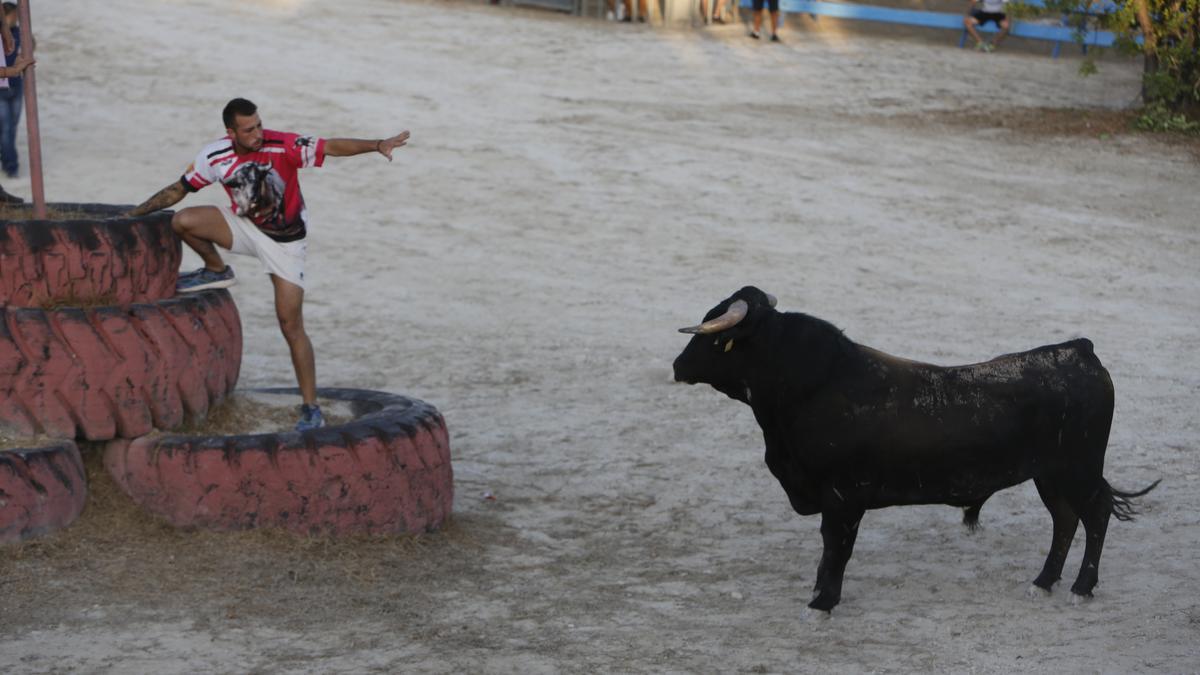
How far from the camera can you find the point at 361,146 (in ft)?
23.9

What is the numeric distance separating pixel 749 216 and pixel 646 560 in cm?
761

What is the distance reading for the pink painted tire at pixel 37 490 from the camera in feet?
21.3

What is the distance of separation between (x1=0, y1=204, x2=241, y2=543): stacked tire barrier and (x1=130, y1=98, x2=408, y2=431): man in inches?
9.5

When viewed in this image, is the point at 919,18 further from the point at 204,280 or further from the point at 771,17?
the point at 204,280

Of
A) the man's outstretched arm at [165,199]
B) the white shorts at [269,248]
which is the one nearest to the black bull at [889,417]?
the white shorts at [269,248]

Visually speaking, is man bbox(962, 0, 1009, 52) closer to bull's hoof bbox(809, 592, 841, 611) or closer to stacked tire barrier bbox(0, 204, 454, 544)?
stacked tire barrier bbox(0, 204, 454, 544)

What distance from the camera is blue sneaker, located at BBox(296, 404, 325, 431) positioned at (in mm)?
7480

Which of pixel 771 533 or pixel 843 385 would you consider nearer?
pixel 843 385

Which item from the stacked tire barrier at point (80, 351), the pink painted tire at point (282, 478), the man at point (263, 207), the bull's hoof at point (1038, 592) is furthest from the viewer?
the man at point (263, 207)

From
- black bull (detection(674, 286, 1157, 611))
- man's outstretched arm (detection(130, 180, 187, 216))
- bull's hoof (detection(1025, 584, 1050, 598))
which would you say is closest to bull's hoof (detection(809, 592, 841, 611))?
black bull (detection(674, 286, 1157, 611))

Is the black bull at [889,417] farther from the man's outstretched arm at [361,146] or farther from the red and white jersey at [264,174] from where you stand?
the red and white jersey at [264,174]

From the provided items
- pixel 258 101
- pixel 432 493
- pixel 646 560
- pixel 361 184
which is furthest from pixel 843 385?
pixel 258 101

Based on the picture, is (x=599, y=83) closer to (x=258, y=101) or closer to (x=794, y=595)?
(x=258, y=101)

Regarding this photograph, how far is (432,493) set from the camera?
288 inches
